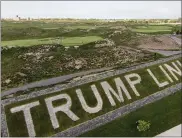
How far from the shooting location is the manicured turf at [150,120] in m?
47.2

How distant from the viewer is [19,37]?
92.5 meters

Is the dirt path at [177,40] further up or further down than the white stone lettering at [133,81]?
further up

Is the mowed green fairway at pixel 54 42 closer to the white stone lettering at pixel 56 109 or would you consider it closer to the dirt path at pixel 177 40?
the dirt path at pixel 177 40

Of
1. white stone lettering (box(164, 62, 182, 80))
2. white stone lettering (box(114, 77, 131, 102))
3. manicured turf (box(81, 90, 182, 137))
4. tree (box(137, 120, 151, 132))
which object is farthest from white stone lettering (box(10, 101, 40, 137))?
white stone lettering (box(164, 62, 182, 80))

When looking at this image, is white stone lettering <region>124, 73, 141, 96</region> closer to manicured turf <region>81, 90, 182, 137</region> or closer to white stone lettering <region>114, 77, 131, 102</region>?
white stone lettering <region>114, 77, 131, 102</region>

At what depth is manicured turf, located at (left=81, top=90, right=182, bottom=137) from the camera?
47156 mm

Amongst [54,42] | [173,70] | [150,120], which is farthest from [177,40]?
[150,120]

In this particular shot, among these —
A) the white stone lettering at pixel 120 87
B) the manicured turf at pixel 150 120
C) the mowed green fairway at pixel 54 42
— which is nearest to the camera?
the manicured turf at pixel 150 120

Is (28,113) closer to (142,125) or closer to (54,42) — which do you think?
(142,125)

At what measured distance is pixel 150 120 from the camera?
51250 millimetres

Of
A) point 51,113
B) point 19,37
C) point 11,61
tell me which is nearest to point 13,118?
point 51,113

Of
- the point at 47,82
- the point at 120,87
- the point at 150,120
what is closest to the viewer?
the point at 150,120

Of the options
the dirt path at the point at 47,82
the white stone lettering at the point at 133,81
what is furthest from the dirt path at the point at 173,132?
the dirt path at the point at 47,82

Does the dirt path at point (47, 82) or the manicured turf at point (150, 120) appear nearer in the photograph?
the manicured turf at point (150, 120)
